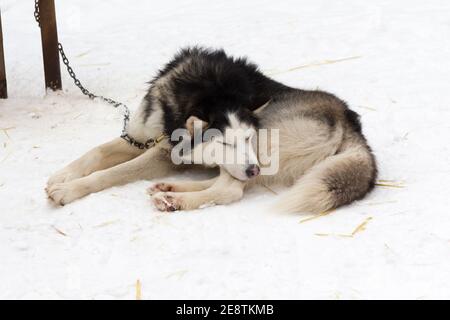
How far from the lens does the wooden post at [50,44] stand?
5977 mm

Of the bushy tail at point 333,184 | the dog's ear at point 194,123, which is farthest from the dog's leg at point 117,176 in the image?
the bushy tail at point 333,184

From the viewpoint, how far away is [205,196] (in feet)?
12.5

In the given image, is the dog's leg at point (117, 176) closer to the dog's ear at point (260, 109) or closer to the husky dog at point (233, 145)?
the husky dog at point (233, 145)

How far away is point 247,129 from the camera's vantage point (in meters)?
3.99

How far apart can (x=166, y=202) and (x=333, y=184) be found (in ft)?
3.30

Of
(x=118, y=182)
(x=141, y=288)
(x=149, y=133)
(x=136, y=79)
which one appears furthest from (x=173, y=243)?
(x=136, y=79)

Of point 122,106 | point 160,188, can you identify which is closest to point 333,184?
point 160,188

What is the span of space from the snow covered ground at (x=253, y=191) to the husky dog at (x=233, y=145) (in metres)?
0.11

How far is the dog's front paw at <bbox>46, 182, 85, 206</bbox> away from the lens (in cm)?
381

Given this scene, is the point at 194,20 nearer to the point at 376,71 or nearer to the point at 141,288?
the point at 376,71

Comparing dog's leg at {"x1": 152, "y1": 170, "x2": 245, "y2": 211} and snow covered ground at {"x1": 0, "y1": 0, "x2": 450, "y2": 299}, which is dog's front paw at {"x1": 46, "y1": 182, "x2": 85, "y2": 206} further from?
dog's leg at {"x1": 152, "y1": 170, "x2": 245, "y2": 211}

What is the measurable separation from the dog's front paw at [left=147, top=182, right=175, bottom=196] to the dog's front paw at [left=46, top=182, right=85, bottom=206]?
1.42 ft

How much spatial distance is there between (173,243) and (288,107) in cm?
150

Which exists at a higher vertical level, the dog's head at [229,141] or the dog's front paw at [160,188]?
the dog's head at [229,141]
